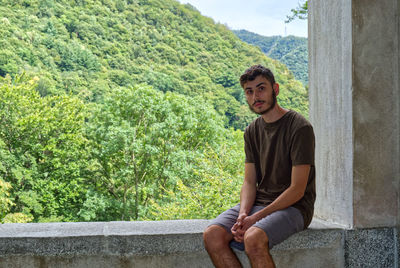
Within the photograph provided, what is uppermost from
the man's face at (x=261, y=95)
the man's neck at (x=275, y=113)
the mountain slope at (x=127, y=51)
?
the mountain slope at (x=127, y=51)

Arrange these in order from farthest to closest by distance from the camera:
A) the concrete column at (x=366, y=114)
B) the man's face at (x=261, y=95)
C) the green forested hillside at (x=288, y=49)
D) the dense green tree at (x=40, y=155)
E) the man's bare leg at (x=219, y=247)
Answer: the green forested hillside at (x=288, y=49)
the dense green tree at (x=40, y=155)
the concrete column at (x=366, y=114)
the man's face at (x=261, y=95)
the man's bare leg at (x=219, y=247)

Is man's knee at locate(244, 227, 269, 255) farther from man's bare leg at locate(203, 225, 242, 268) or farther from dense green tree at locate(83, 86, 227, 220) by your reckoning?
dense green tree at locate(83, 86, 227, 220)

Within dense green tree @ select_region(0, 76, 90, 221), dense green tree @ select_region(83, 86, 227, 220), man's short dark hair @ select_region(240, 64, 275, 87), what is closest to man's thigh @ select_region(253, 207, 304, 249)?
man's short dark hair @ select_region(240, 64, 275, 87)

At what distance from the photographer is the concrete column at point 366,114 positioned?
6.91 ft

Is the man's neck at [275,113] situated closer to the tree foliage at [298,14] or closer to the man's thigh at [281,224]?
the man's thigh at [281,224]

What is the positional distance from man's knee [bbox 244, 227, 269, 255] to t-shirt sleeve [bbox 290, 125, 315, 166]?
34 centimetres

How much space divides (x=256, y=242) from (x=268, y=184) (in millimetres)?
361

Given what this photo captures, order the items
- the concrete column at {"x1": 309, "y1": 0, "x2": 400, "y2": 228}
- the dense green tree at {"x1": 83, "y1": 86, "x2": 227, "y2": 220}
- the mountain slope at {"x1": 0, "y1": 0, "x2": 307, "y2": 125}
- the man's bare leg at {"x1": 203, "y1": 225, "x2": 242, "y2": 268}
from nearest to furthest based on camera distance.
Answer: the man's bare leg at {"x1": 203, "y1": 225, "x2": 242, "y2": 268} → the concrete column at {"x1": 309, "y1": 0, "x2": 400, "y2": 228} → the dense green tree at {"x1": 83, "y1": 86, "x2": 227, "y2": 220} → the mountain slope at {"x1": 0, "y1": 0, "x2": 307, "y2": 125}

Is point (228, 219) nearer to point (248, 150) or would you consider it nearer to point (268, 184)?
point (268, 184)

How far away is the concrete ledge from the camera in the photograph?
6.24 feet

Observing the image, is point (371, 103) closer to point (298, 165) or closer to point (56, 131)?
point (298, 165)

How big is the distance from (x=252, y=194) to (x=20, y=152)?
1813 cm

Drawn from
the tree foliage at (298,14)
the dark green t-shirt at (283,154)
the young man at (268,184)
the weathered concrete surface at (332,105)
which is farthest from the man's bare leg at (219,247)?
the tree foliage at (298,14)

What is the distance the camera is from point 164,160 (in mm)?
20797
